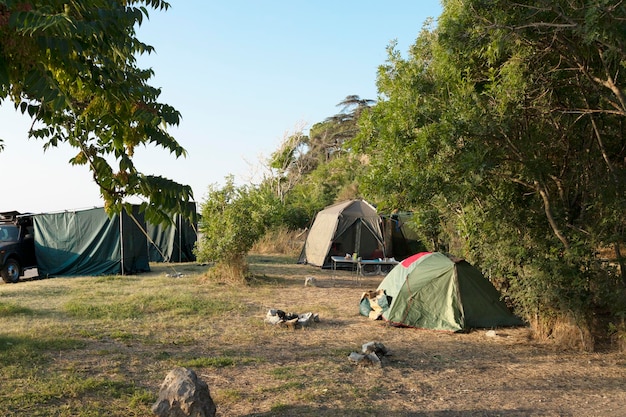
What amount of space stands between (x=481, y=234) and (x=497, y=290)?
5.27ft

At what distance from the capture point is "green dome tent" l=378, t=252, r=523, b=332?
834 cm

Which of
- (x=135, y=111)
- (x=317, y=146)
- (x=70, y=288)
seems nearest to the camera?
(x=135, y=111)

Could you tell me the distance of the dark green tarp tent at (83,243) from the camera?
581 inches

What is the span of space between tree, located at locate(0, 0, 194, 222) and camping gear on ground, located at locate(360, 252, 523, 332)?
233 inches

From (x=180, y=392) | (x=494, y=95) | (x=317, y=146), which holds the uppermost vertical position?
(x=317, y=146)

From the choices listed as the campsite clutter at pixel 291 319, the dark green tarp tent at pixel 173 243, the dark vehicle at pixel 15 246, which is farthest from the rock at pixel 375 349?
the dark green tarp tent at pixel 173 243

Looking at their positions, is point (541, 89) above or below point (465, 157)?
above

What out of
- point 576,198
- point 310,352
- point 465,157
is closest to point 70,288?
point 310,352

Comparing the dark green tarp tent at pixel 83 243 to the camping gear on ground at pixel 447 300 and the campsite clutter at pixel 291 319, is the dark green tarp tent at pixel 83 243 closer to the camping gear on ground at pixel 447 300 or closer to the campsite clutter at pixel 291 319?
the campsite clutter at pixel 291 319

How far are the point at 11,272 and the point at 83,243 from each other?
6.22 feet

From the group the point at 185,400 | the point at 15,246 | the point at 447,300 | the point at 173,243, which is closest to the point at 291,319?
the point at 447,300

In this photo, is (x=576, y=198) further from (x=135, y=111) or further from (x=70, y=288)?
(x=70, y=288)

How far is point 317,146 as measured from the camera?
40875 mm

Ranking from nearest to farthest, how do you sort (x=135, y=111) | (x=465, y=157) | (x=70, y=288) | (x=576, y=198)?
(x=135, y=111), (x=465, y=157), (x=576, y=198), (x=70, y=288)
